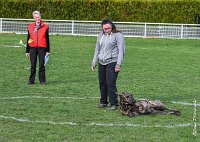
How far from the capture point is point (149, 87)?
14578 mm

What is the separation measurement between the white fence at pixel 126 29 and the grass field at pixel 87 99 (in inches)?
430

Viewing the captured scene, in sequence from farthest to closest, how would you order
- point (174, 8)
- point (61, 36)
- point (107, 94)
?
point (174, 8) < point (61, 36) < point (107, 94)

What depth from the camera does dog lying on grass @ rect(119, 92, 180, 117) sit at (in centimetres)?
1038

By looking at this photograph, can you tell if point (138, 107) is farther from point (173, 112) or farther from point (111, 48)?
point (111, 48)

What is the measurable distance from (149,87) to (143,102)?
3969 millimetres

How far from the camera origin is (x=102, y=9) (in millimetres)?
41531

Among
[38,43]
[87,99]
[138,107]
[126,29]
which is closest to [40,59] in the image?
[38,43]

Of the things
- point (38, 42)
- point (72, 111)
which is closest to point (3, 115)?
point (72, 111)

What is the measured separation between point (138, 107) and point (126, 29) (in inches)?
1009

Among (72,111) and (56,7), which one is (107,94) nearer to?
(72,111)

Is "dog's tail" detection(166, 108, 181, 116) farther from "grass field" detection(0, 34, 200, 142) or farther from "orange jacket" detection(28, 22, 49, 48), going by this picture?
"orange jacket" detection(28, 22, 49, 48)

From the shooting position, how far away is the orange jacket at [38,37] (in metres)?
14.8

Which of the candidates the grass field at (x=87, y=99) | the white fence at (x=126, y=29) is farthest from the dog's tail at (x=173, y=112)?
the white fence at (x=126, y=29)

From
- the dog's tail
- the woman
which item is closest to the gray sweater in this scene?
the woman
